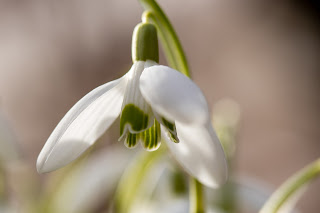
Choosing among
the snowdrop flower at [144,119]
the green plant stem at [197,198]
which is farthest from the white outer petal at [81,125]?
the green plant stem at [197,198]

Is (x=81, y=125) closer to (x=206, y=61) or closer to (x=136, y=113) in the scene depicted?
(x=136, y=113)

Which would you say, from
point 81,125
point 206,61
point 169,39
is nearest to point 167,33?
point 169,39

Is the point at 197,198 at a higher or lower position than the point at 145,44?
lower

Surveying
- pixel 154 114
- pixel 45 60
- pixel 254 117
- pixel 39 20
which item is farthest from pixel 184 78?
pixel 39 20

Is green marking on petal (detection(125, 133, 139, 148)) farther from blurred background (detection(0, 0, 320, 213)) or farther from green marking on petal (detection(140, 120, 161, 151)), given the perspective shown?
blurred background (detection(0, 0, 320, 213))

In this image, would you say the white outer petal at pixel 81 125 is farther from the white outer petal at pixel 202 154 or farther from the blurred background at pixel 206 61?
the blurred background at pixel 206 61
